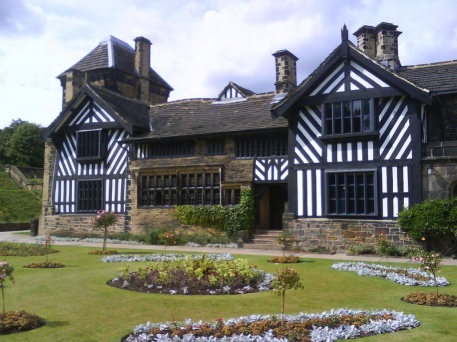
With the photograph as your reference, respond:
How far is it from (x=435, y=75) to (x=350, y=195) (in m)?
6.72

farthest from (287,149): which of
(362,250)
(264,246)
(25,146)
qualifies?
(25,146)

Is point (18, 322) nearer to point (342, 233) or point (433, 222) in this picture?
point (433, 222)

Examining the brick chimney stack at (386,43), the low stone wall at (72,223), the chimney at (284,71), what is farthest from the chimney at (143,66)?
the brick chimney stack at (386,43)

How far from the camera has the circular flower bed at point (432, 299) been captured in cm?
927

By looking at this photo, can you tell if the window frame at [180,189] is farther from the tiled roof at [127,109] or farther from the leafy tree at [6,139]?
the leafy tree at [6,139]

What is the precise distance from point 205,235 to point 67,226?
9449mm

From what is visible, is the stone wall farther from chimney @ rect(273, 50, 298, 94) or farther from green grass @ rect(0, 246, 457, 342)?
green grass @ rect(0, 246, 457, 342)

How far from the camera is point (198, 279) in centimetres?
1110

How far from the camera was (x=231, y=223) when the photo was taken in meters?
23.1

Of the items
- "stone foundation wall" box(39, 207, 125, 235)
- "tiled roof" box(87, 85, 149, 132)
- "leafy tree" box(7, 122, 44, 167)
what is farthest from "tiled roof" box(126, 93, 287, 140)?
"leafy tree" box(7, 122, 44, 167)

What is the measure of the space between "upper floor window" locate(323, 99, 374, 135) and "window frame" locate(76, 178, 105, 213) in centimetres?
1372

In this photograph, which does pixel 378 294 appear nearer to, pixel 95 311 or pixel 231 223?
pixel 95 311

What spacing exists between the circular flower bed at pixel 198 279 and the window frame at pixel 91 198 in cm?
1612

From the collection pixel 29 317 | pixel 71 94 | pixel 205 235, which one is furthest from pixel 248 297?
pixel 71 94
